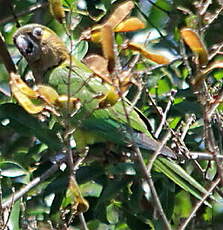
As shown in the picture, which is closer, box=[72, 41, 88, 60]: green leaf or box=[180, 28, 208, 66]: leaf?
box=[180, 28, 208, 66]: leaf

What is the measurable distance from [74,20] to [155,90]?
591mm

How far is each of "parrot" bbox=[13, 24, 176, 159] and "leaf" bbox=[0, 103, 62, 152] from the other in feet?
0.38

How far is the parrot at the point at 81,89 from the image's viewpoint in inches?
133

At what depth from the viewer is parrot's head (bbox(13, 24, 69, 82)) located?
387 cm

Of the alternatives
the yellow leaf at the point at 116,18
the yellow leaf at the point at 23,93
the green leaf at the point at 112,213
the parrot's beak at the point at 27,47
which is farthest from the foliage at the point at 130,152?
the yellow leaf at the point at 23,93

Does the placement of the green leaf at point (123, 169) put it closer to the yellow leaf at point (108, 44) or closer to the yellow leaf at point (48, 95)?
the yellow leaf at point (48, 95)

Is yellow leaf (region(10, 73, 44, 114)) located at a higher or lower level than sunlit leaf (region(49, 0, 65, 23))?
lower

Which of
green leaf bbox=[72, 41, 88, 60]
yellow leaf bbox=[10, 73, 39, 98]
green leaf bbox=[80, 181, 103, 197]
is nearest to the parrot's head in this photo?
green leaf bbox=[72, 41, 88, 60]

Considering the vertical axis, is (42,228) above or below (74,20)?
below

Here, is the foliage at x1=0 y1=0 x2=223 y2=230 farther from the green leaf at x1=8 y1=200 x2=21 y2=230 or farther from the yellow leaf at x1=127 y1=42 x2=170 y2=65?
the yellow leaf at x1=127 y1=42 x2=170 y2=65

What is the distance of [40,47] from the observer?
4242 mm

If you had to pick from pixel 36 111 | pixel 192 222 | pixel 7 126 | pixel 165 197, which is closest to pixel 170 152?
pixel 165 197

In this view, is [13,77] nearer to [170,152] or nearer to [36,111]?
[36,111]

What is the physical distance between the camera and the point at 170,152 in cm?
327
